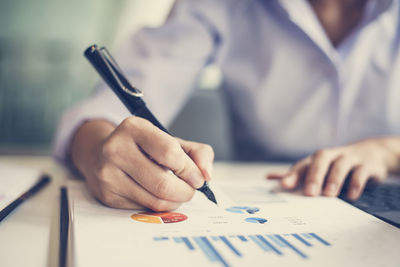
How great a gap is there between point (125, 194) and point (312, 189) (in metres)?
0.22

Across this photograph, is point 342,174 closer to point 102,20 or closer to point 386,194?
point 386,194

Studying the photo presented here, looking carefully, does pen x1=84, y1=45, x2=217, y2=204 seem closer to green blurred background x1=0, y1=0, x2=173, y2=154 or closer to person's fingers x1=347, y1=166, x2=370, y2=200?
person's fingers x1=347, y1=166, x2=370, y2=200

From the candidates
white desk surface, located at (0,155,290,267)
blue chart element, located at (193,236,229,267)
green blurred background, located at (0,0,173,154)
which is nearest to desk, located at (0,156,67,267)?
white desk surface, located at (0,155,290,267)

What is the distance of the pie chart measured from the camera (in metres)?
0.32

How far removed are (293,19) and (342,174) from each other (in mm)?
338

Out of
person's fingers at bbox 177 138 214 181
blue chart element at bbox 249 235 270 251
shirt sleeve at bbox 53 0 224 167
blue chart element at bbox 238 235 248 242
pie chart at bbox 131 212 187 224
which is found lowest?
blue chart element at bbox 249 235 270 251

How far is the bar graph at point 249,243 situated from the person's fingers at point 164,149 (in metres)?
0.07

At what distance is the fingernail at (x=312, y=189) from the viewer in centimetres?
42

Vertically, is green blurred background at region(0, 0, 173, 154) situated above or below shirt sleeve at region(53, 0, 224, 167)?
above

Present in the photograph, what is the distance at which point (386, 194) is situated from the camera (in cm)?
45

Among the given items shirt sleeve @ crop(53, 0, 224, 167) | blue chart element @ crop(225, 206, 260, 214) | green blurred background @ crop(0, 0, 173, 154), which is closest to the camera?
blue chart element @ crop(225, 206, 260, 214)

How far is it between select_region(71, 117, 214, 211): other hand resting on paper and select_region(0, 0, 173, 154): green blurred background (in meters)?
2.03

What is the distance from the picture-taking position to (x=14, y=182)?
1.35ft

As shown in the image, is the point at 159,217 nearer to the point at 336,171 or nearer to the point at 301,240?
the point at 301,240
